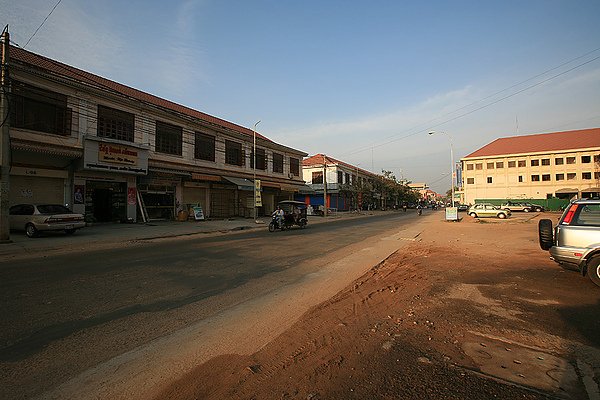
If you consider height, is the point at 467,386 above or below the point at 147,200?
below

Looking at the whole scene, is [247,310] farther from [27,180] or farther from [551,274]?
[27,180]

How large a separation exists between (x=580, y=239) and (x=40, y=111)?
912 inches

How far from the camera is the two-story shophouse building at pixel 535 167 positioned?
5397 cm

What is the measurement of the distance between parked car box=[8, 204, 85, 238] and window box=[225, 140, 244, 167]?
15451 millimetres

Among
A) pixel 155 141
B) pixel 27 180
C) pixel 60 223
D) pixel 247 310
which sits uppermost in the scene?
pixel 155 141

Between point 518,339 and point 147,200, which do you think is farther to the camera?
point 147,200

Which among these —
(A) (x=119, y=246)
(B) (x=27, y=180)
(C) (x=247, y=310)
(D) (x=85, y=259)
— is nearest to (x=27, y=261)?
(D) (x=85, y=259)

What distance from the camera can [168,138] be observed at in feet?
79.6

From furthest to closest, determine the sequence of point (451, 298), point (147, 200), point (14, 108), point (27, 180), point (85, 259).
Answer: point (147, 200) < point (27, 180) < point (14, 108) < point (85, 259) < point (451, 298)

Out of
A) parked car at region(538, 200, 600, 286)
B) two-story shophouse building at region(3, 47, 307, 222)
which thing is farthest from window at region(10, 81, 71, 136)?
parked car at region(538, 200, 600, 286)

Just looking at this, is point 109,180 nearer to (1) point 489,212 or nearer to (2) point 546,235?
(2) point 546,235

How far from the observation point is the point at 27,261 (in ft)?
29.9

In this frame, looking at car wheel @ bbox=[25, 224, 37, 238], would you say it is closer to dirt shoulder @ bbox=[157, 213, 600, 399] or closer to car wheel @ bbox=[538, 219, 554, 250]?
dirt shoulder @ bbox=[157, 213, 600, 399]

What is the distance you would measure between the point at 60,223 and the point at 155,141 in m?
10.1
